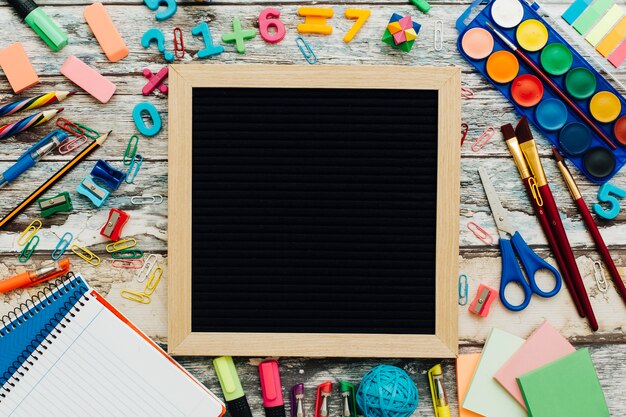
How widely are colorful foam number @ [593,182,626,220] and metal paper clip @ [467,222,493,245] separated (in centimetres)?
26

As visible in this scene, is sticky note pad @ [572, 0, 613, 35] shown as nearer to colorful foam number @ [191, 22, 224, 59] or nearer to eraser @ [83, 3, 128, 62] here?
colorful foam number @ [191, 22, 224, 59]

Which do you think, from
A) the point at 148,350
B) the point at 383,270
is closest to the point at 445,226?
the point at 383,270

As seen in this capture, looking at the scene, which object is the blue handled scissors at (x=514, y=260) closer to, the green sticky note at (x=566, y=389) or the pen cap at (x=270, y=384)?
the green sticky note at (x=566, y=389)

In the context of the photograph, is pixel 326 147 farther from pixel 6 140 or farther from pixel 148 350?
pixel 6 140

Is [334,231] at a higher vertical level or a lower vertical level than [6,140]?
lower

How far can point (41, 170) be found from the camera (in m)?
1.29

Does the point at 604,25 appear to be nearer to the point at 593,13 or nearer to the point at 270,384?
the point at 593,13

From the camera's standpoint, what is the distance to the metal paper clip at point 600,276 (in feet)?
4.24

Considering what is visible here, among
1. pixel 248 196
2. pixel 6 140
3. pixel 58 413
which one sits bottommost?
pixel 58 413

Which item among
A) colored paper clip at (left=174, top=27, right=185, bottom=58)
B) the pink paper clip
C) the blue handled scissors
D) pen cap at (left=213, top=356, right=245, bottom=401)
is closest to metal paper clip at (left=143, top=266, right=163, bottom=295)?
pen cap at (left=213, top=356, right=245, bottom=401)

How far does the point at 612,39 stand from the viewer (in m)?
1.29

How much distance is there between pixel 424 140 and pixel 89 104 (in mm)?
780

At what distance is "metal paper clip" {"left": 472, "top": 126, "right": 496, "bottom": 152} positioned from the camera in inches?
50.7

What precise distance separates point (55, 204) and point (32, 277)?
0.17 m
